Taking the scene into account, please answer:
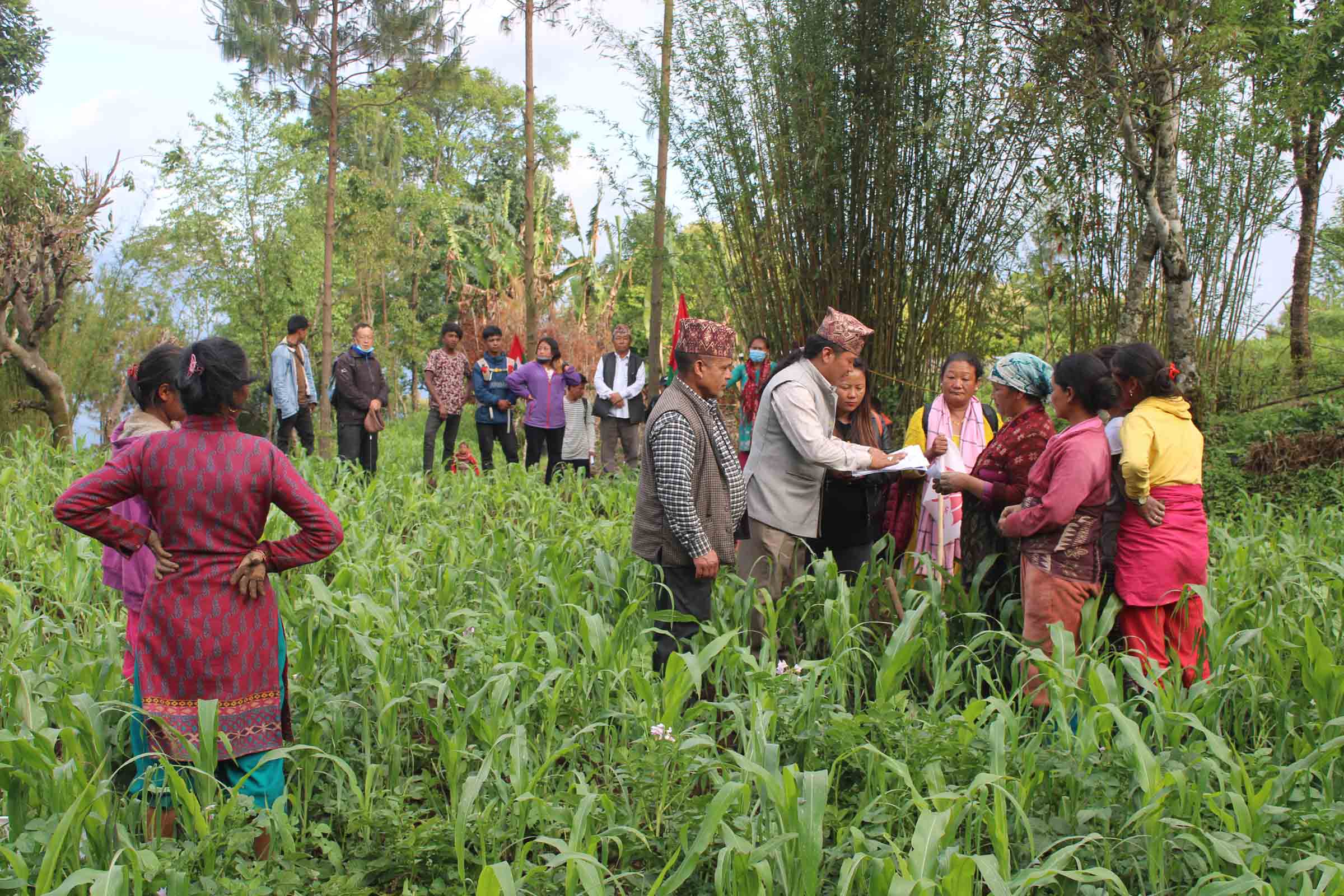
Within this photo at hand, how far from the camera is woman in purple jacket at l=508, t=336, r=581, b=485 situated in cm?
757

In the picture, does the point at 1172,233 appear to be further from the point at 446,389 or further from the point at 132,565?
the point at 132,565

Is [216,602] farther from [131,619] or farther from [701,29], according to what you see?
[701,29]

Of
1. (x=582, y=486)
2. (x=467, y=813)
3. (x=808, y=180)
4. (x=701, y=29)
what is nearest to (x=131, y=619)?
(x=467, y=813)

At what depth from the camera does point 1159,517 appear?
120 inches

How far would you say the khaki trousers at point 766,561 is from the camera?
3.57m

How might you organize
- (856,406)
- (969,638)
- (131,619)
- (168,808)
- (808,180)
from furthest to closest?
(808,180) → (856,406) → (969,638) → (131,619) → (168,808)

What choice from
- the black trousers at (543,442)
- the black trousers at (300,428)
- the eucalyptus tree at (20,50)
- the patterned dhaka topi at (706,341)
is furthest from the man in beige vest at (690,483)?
the eucalyptus tree at (20,50)

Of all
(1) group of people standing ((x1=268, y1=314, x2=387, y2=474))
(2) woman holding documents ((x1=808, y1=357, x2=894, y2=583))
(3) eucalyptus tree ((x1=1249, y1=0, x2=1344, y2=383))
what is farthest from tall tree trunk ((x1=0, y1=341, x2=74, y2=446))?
(3) eucalyptus tree ((x1=1249, y1=0, x2=1344, y2=383))

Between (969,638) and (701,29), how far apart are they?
15.7 feet

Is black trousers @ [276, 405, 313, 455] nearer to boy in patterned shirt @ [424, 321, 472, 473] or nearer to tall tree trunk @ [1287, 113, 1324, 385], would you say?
boy in patterned shirt @ [424, 321, 472, 473]

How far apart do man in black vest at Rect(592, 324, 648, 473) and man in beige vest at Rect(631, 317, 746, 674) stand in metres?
4.49

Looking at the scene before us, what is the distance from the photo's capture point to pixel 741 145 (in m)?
6.75

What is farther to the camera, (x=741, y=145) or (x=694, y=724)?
(x=741, y=145)

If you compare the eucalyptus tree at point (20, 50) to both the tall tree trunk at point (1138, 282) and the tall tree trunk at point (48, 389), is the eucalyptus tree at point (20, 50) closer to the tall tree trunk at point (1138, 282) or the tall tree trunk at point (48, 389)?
the tall tree trunk at point (48, 389)
